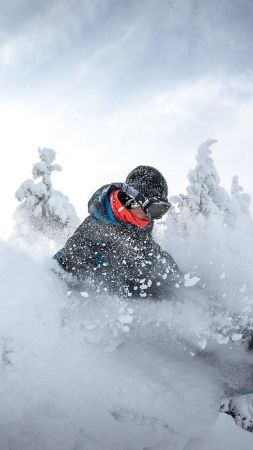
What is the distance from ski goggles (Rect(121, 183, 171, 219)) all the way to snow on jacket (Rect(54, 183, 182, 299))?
0.16 meters

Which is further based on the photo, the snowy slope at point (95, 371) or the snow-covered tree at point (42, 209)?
the snow-covered tree at point (42, 209)

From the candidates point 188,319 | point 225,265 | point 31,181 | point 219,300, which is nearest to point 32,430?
point 188,319

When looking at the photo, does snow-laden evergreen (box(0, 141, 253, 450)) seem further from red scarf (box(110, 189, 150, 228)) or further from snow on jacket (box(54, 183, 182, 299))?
red scarf (box(110, 189, 150, 228))

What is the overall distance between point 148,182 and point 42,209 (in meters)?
9.76

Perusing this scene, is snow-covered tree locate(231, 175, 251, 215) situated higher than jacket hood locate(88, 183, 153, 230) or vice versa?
snow-covered tree locate(231, 175, 251, 215)

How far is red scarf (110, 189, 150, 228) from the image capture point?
11.1ft

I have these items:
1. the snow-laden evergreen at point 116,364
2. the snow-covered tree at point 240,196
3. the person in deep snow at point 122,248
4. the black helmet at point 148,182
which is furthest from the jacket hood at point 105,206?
the snow-covered tree at point 240,196

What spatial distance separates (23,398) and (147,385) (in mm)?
952

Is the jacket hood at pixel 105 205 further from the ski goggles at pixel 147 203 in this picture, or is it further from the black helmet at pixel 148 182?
the black helmet at pixel 148 182

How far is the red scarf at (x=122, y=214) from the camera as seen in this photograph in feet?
11.1

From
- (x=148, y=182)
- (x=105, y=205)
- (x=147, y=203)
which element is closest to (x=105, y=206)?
(x=105, y=205)

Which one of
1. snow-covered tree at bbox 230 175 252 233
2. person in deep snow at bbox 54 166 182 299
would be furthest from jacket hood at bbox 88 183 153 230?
snow-covered tree at bbox 230 175 252 233

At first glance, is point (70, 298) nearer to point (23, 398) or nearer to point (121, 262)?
point (121, 262)

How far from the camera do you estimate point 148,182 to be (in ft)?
12.1
